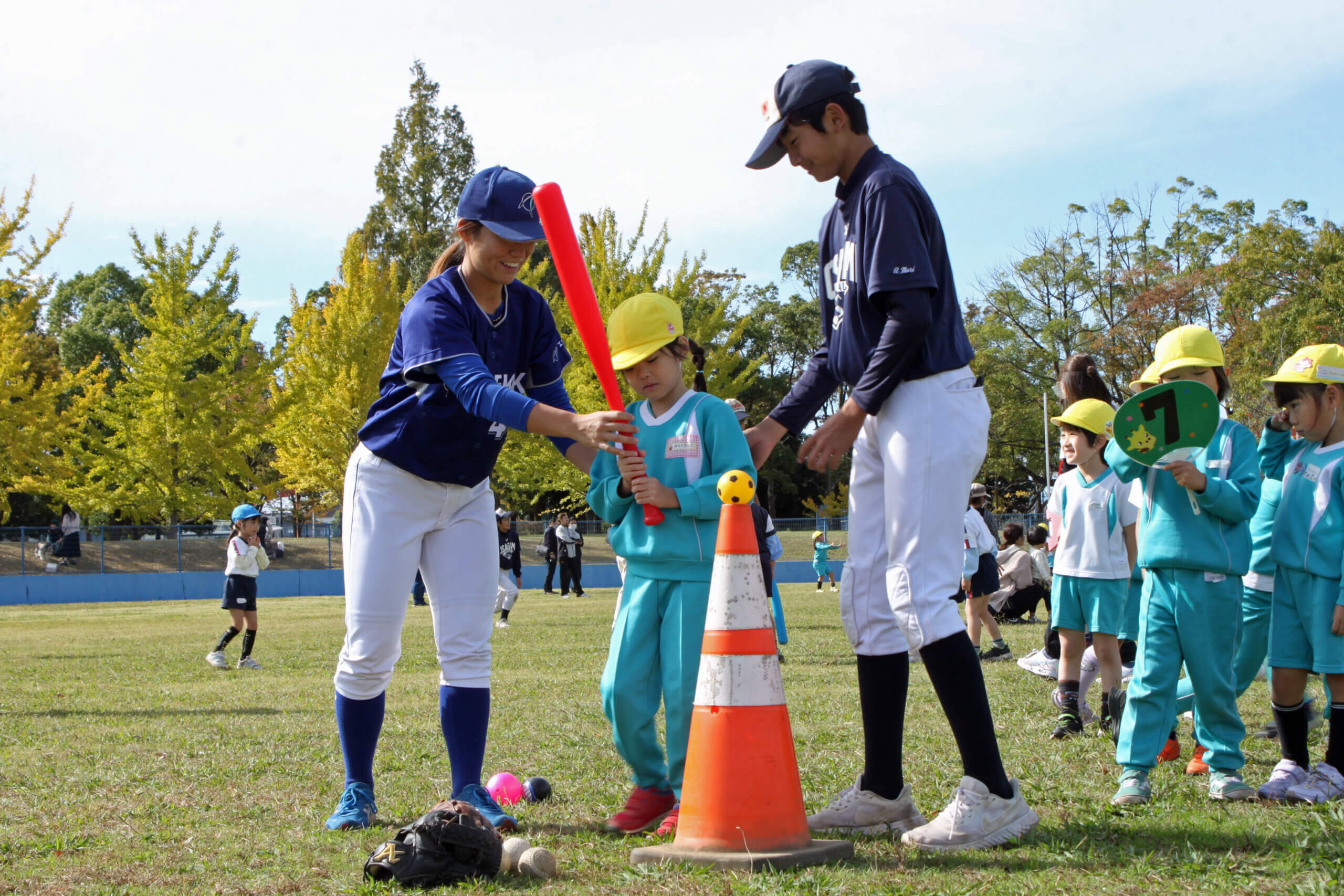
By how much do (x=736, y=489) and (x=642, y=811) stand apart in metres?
1.15

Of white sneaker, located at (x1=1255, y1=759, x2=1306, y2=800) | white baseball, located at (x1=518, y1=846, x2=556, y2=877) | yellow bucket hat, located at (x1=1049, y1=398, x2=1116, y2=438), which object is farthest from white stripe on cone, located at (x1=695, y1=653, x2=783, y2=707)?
yellow bucket hat, located at (x1=1049, y1=398, x2=1116, y2=438)

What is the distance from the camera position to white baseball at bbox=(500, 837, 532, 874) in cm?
300

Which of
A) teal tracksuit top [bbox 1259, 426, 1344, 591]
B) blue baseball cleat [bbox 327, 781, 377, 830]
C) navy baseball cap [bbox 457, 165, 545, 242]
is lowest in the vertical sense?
blue baseball cleat [bbox 327, 781, 377, 830]

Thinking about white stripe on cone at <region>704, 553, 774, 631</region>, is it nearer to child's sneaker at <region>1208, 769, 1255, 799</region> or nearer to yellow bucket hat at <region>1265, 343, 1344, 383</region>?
child's sneaker at <region>1208, 769, 1255, 799</region>

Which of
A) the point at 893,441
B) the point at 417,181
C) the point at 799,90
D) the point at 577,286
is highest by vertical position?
the point at 417,181

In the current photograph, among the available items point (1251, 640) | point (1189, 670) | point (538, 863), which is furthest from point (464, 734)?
point (1251, 640)

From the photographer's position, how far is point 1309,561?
13.8ft

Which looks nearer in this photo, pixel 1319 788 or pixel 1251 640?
pixel 1319 788

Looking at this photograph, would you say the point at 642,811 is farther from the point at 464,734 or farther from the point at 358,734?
the point at 358,734

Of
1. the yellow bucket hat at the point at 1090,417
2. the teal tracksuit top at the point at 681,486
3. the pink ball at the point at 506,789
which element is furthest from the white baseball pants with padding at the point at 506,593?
Answer: the teal tracksuit top at the point at 681,486

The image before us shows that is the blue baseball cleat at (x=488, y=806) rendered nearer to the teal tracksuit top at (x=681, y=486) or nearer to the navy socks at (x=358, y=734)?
the navy socks at (x=358, y=734)

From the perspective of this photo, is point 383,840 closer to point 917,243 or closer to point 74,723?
point 917,243

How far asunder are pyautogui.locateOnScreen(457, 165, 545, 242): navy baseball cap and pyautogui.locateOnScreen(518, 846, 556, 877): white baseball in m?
1.88

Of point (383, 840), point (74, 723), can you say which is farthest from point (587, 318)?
point (74, 723)
